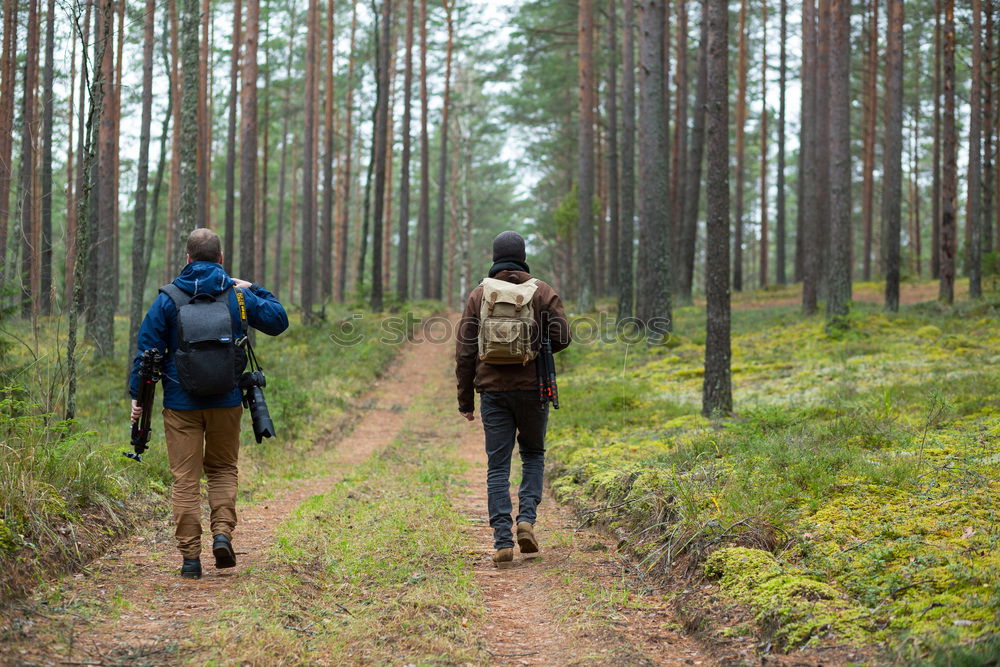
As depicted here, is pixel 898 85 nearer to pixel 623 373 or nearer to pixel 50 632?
pixel 623 373

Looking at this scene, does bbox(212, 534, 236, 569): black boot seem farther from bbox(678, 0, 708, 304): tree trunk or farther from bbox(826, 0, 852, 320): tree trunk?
bbox(678, 0, 708, 304): tree trunk

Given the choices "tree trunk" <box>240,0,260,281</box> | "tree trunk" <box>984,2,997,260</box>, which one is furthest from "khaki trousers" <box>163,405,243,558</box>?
"tree trunk" <box>984,2,997,260</box>

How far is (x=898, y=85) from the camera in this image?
19609 millimetres

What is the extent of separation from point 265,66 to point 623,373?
22.6 m

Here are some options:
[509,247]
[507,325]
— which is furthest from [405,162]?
[507,325]

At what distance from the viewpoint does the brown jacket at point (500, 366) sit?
6.00 metres

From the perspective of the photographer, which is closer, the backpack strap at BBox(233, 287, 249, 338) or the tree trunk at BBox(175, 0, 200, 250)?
the backpack strap at BBox(233, 287, 249, 338)

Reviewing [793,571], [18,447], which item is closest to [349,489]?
[18,447]

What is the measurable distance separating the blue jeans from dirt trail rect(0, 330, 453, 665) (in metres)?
1.79

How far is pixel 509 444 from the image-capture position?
6.15m

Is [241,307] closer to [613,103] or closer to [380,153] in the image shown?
[613,103]

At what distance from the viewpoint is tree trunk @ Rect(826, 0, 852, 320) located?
18.5m

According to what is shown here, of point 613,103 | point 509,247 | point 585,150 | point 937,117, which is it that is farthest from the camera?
point 937,117

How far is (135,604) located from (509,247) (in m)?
3.55
